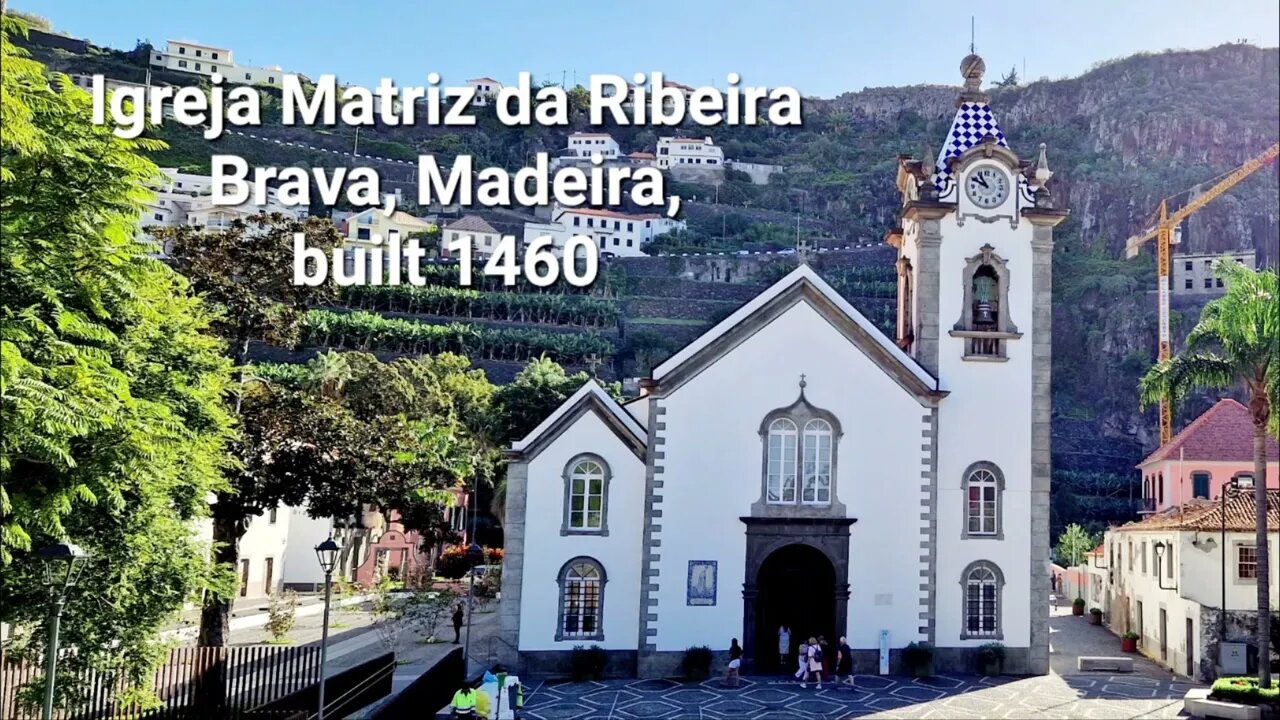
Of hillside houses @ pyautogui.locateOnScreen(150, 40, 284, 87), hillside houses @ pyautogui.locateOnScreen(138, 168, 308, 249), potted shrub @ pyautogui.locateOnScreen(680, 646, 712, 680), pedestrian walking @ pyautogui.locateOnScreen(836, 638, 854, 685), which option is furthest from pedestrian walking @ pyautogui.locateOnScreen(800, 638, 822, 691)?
hillside houses @ pyautogui.locateOnScreen(150, 40, 284, 87)

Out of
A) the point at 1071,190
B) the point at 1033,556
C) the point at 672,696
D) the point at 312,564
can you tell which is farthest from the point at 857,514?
the point at 1071,190

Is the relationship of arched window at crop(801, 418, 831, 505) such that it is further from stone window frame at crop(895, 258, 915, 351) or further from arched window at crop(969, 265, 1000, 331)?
arched window at crop(969, 265, 1000, 331)

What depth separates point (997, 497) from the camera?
2814cm

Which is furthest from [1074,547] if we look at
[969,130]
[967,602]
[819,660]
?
[819,660]

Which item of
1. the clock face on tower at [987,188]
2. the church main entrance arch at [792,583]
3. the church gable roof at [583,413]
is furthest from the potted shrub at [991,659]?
the clock face on tower at [987,188]

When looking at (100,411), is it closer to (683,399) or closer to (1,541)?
(1,541)

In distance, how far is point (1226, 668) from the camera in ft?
83.8

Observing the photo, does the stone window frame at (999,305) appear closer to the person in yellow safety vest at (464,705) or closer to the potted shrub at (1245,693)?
the potted shrub at (1245,693)

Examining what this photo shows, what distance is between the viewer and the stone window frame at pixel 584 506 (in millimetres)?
27625

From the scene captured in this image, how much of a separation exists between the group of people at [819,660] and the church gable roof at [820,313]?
6.38m

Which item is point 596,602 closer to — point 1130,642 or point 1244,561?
point 1244,561

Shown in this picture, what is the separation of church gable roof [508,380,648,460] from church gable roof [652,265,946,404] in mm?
1384

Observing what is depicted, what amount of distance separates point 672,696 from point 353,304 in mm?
87917

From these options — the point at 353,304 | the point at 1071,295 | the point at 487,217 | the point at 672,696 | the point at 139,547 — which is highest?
the point at 487,217
